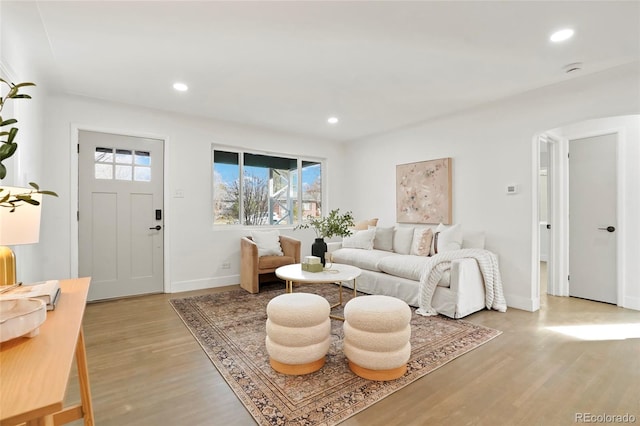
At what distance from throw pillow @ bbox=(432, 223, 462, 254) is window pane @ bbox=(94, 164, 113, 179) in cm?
427

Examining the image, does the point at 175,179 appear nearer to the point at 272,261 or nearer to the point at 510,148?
the point at 272,261

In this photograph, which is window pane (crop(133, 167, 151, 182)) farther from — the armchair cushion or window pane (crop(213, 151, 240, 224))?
the armchair cushion

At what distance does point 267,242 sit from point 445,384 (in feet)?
10.3

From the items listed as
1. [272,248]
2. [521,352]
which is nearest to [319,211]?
[272,248]

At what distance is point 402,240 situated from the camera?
4441 millimetres

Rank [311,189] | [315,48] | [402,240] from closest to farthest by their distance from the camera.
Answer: [315,48], [402,240], [311,189]

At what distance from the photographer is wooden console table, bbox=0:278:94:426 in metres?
0.59

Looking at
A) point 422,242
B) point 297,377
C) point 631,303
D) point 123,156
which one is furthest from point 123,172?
point 631,303

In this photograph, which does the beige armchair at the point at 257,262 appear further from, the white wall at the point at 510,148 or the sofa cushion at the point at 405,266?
the white wall at the point at 510,148

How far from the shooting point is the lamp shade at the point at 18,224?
4.66ft

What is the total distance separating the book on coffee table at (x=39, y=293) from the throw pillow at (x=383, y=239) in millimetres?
3884

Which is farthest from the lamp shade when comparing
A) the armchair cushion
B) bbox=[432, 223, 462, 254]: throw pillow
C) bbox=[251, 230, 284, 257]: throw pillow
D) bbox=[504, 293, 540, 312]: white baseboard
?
bbox=[504, 293, 540, 312]: white baseboard

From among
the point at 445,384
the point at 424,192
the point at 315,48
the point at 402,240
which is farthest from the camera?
the point at 424,192

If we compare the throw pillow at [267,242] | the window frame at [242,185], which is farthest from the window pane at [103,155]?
the throw pillow at [267,242]
